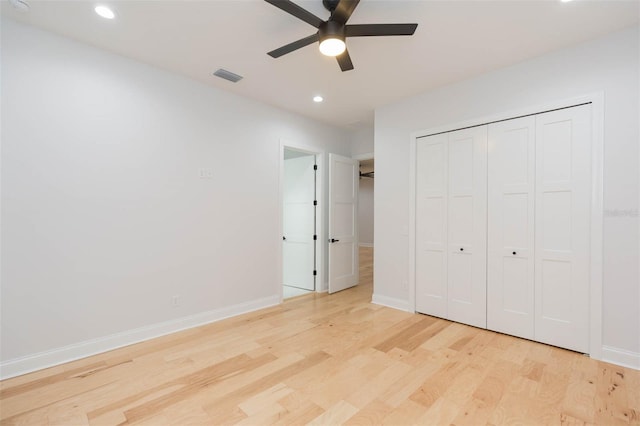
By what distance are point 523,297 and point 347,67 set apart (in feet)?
9.74

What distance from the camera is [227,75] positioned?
337cm

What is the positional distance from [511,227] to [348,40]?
8.48ft

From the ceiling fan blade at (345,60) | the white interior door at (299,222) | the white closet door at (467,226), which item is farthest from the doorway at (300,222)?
the ceiling fan blade at (345,60)

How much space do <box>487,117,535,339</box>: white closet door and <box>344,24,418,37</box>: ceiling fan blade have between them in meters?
1.88

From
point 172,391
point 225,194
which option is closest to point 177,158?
point 225,194

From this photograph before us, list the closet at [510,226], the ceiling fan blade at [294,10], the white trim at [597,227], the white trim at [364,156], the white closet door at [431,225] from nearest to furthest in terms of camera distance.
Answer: the ceiling fan blade at [294,10] → the white trim at [597,227] → the closet at [510,226] → the white closet door at [431,225] → the white trim at [364,156]

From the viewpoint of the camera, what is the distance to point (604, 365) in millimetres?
2557

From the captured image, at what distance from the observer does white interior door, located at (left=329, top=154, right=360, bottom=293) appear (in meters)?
4.95

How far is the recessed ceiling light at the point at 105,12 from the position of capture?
2293mm

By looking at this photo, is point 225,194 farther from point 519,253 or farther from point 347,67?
point 519,253

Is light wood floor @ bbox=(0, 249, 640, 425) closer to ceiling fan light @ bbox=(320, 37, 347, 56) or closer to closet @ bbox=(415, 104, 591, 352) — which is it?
closet @ bbox=(415, 104, 591, 352)

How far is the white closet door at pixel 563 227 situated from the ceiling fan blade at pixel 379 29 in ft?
6.33

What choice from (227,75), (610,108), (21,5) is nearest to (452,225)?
(610,108)

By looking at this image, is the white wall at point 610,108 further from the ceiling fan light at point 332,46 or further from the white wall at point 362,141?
the ceiling fan light at point 332,46
